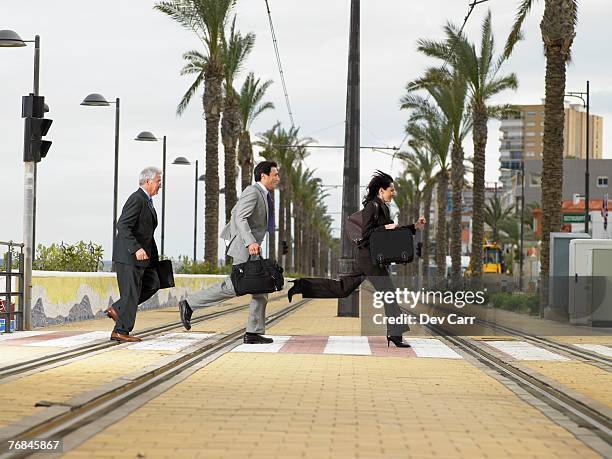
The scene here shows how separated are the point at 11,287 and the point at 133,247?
12.0 ft

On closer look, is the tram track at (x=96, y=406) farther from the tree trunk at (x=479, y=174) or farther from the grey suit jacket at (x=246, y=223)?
the tree trunk at (x=479, y=174)

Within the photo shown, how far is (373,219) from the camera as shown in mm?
13648

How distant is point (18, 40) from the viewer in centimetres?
2627

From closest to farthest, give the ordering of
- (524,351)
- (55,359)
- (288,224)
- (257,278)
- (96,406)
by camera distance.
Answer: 1. (96,406)
2. (55,359)
3. (257,278)
4. (524,351)
5. (288,224)

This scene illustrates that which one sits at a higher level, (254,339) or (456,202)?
(456,202)

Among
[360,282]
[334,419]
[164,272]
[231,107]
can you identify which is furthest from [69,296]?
[231,107]

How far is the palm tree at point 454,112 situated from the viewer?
49219 mm

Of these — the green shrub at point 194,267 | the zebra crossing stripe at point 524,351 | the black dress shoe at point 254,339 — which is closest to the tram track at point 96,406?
the black dress shoe at point 254,339

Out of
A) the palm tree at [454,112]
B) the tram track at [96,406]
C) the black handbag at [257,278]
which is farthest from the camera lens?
the palm tree at [454,112]

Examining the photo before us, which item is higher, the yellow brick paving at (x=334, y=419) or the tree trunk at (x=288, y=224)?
the tree trunk at (x=288, y=224)

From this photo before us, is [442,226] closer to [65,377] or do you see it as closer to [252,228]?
[252,228]

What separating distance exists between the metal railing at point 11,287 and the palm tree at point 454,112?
107 ft

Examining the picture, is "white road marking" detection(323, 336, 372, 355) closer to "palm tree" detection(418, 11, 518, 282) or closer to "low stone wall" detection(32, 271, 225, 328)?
"low stone wall" detection(32, 271, 225, 328)

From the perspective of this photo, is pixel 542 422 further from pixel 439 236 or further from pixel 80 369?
pixel 439 236
